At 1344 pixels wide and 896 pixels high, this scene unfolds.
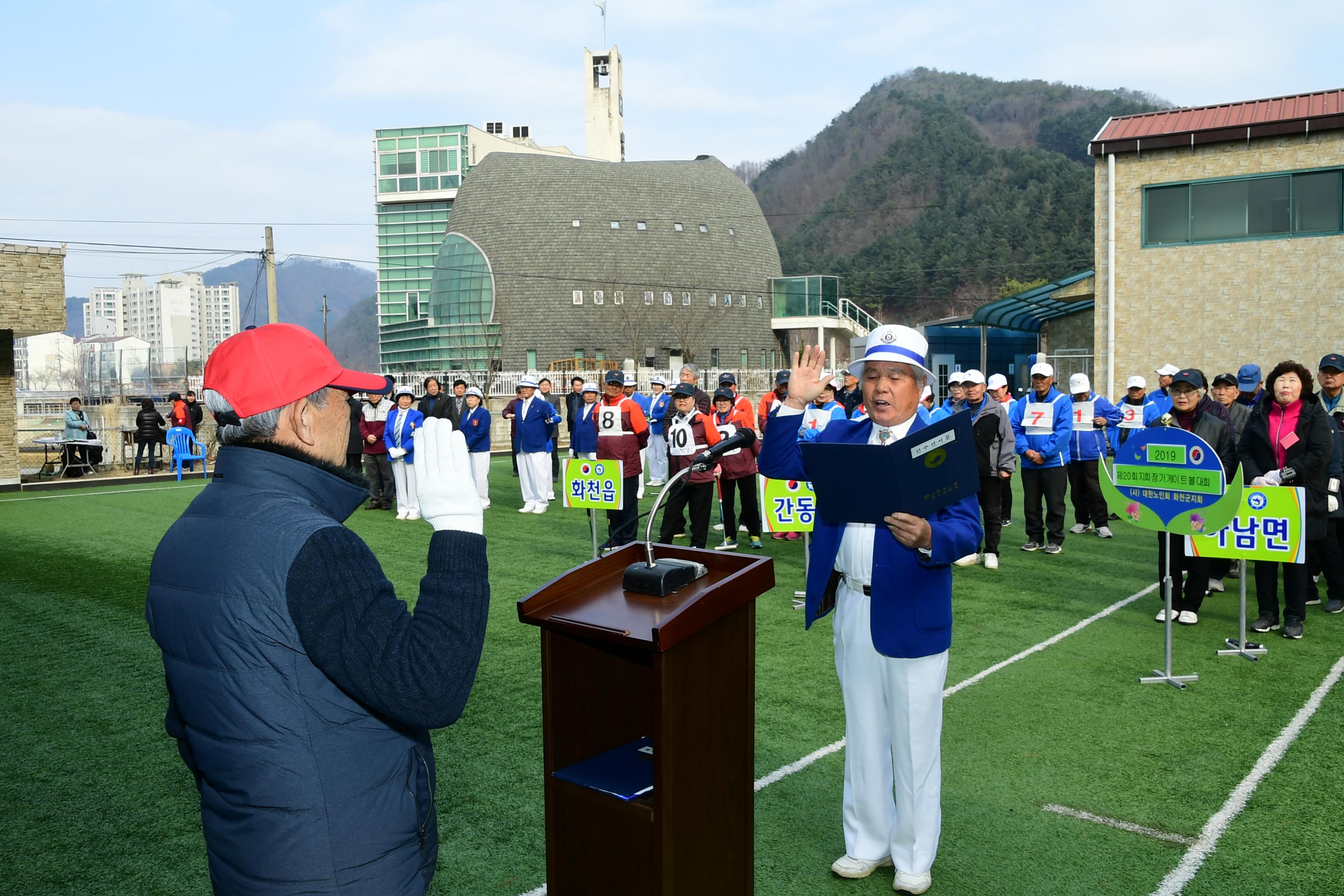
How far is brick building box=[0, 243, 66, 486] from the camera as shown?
62.8 feet

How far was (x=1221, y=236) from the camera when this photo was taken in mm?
21000

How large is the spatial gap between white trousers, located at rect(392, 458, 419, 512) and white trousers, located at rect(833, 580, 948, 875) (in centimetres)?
1177

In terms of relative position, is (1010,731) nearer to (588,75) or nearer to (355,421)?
(355,421)

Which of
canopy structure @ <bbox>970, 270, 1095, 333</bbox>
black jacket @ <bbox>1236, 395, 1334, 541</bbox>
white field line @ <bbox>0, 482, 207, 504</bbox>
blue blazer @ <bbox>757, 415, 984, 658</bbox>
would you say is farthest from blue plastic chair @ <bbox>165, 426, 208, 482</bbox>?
canopy structure @ <bbox>970, 270, 1095, 333</bbox>

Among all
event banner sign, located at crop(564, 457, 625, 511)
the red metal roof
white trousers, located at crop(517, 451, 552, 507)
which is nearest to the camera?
event banner sign, located at crop(564, 457, 625, 511)

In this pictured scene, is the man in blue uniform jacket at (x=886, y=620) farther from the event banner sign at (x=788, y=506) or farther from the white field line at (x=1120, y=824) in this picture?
the event banner sign at (x=788, y=506)

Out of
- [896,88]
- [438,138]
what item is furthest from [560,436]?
[896,88]

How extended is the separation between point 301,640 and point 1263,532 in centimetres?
689

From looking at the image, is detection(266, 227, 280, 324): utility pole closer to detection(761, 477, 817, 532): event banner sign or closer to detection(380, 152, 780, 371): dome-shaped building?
detection(761, 477, 817, 532): event banner sign

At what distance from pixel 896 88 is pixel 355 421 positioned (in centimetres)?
16035

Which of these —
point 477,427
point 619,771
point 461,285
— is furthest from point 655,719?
point 461,285

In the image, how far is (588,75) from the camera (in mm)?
93250

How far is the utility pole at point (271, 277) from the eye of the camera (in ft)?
87.7

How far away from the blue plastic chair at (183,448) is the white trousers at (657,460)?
402 inches
